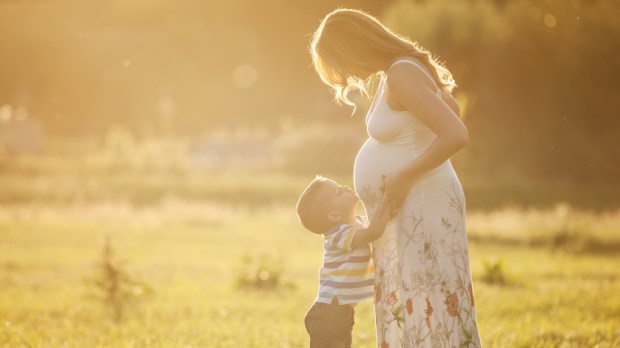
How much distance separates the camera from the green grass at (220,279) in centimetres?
728

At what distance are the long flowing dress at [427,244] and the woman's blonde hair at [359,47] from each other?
0.15 meters

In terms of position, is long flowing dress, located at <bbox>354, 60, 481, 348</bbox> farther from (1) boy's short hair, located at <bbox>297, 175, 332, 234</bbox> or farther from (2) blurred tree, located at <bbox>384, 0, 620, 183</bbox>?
(2) blurred tree, located at <bbox>384, 0, 620, 183</bbox>

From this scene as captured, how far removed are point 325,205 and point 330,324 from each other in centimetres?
65

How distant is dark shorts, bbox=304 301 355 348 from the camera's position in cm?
428

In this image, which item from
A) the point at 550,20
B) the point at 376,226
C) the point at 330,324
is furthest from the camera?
the point at 550,20

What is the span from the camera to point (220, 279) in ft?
39.1

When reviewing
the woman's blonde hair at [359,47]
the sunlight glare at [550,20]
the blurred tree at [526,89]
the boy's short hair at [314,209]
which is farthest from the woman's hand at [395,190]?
the sunlight glare at [550,20]

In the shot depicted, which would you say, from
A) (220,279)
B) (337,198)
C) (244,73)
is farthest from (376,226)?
(244,73)

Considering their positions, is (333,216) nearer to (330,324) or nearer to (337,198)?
(337,198)

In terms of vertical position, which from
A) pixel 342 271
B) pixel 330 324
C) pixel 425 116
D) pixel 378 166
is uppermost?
pixel 425 116

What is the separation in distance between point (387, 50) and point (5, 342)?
4.57 meters

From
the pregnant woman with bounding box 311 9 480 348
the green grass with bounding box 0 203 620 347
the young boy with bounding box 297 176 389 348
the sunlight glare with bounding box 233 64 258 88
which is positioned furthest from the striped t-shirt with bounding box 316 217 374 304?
the sunlight glare with bounding box 233 64 258 88

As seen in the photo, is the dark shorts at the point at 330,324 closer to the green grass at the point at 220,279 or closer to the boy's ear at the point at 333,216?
the boy's ear at the point at 333,216

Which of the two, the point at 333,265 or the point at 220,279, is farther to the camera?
the point at 220,279
